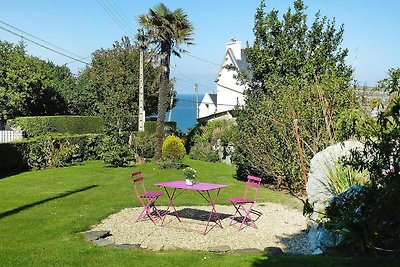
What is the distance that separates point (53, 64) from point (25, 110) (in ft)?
59.9

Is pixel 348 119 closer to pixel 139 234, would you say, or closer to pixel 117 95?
pixel 139 234

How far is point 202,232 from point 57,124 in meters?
24.5

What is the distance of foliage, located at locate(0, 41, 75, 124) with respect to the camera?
30938mm

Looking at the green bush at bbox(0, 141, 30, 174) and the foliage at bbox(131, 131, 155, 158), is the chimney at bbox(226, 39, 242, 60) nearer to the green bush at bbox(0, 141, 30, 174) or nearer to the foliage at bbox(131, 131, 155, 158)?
the foliage at bbox(131, 131, 155, 158)

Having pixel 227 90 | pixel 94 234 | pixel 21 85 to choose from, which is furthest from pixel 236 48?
pixel 94 234

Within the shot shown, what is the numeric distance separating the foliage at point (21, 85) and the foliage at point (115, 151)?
39.7 feet

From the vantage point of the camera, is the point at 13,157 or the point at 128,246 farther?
the point at 13,157

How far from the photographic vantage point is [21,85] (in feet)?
104

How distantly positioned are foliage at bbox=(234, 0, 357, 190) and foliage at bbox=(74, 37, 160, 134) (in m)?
15.1

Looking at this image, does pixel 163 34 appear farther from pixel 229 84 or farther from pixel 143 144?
pixel 229 84

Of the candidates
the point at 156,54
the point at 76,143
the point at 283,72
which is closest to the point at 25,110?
the point at 76,143

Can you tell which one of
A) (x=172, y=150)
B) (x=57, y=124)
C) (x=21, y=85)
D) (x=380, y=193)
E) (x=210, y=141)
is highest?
(x=21, y=85)

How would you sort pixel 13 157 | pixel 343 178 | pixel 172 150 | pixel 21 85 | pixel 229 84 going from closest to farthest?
pixel 343 178 → pixel 13 157 → pixel 172 150 → pixel 21 85 → pixel 229 84

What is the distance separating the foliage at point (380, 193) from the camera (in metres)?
5.06
